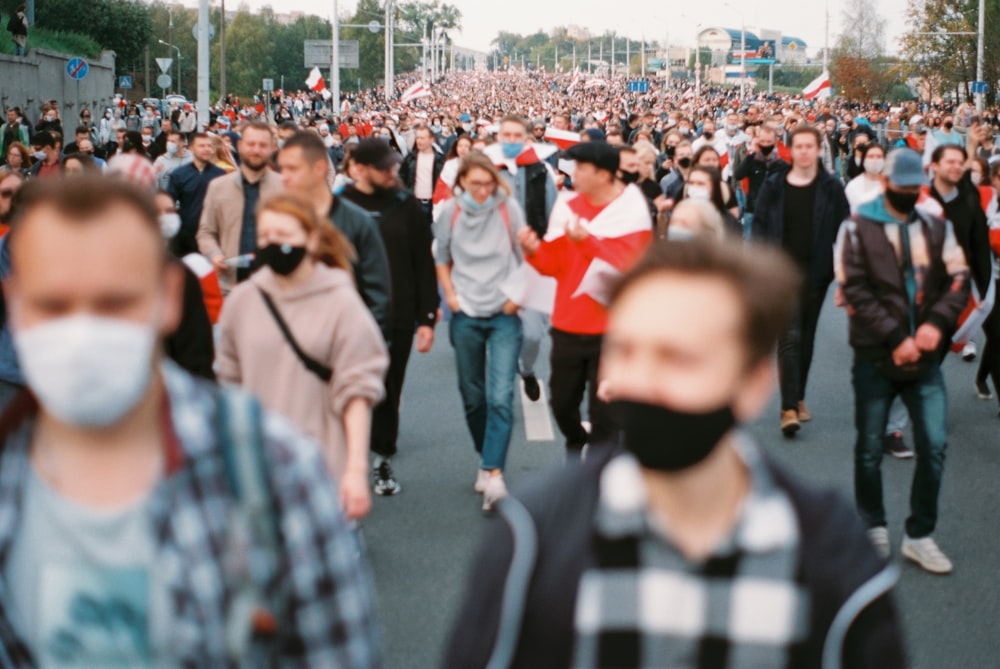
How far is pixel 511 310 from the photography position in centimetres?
768

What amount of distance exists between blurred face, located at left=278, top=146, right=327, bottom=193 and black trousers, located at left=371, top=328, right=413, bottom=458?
1504mm

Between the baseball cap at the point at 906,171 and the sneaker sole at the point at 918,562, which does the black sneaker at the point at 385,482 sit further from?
the baseball cap at the point at 906,171

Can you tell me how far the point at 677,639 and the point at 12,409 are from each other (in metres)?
0.98

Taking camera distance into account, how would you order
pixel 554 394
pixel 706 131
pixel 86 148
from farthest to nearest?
1. pixel 706 131
2. pixel 86 148
3. pixel 554 394

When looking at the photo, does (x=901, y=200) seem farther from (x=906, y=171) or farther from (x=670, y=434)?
(x=670, y=434)

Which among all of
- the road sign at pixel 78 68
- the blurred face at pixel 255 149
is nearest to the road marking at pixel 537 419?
the blurred face at pixel 255 149

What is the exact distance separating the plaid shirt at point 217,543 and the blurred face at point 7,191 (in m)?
6.02

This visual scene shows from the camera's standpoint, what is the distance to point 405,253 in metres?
7.82

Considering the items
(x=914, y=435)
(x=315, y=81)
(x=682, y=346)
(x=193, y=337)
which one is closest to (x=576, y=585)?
(x=682, y=346)

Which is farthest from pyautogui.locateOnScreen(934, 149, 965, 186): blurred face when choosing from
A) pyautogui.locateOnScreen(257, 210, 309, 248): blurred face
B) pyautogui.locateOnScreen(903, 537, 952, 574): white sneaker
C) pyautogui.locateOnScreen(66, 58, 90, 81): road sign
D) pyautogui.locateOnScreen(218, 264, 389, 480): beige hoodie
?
pyautogui.locateOnScreen(66, 58, 90, 81): road sign

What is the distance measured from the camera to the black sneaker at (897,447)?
8.80 metres

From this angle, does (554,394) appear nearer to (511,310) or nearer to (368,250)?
(511,310)

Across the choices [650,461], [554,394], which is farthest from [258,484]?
[554,394]

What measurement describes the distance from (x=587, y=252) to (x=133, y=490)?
4.79 meters
